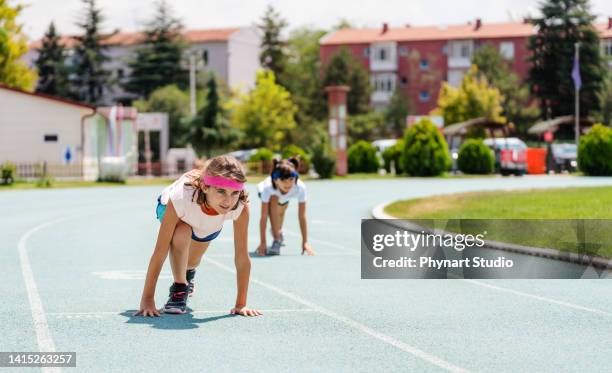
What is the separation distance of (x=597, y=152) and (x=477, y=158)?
6.92m

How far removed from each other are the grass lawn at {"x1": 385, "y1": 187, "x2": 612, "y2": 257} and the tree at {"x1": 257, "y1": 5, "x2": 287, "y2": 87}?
81.0 metres

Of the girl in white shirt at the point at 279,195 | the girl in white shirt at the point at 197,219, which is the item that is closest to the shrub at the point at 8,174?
the girl in white shirt at the point at 279,195

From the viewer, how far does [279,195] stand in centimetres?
1430

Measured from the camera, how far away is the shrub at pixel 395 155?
184 ft

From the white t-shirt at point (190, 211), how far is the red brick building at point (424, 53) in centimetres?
10065

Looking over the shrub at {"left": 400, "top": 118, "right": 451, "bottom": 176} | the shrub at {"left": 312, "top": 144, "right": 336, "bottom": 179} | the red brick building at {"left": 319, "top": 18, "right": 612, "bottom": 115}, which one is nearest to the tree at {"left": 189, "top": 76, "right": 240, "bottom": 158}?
the shrub at {"left": 312, "top": 144, "right": 336, "bottom": 179}

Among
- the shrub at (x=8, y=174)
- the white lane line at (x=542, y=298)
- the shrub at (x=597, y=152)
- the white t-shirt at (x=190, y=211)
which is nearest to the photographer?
the white t-shirt at (x=190, y=211)

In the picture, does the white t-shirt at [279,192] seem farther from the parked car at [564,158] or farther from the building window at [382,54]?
the building window at [382,54]

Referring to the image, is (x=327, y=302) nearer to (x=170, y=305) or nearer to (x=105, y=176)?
(x=170, y=305)

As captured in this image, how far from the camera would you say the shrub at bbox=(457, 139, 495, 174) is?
54.6 metres

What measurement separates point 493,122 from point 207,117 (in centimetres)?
1600

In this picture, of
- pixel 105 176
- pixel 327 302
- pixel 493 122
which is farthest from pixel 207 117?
pixel 327 302

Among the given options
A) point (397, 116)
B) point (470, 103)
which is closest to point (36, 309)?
point (470, 103)

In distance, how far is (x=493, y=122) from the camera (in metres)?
58.9
